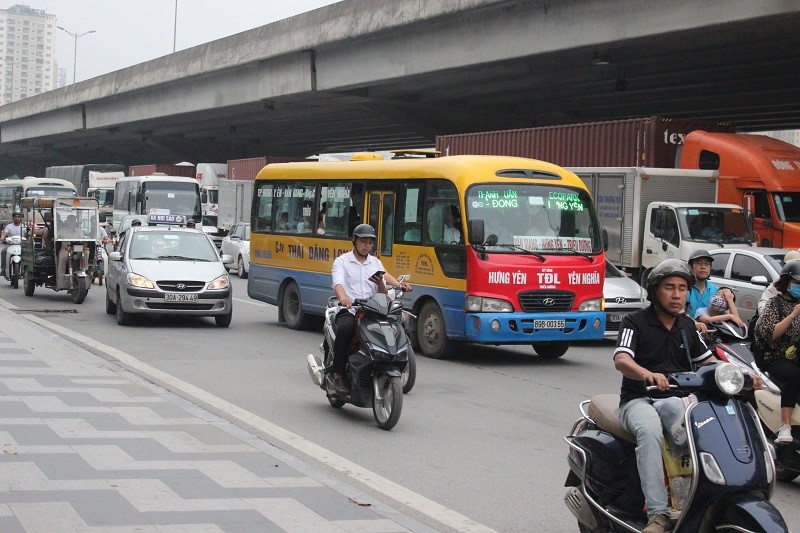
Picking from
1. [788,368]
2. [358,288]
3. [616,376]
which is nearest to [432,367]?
[616,376]

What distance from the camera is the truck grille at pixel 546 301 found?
15.0m

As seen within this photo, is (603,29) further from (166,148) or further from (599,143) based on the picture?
(166,148)

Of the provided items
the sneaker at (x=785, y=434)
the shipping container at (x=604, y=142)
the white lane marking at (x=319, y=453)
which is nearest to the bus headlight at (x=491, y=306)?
the white lane marking at (x=319, y=453)

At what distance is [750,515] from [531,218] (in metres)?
10.7

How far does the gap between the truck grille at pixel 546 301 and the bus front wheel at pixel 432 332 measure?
116 cm

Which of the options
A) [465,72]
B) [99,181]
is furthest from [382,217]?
[99,181]

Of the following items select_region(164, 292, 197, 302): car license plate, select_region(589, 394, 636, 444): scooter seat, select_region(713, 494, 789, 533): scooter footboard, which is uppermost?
select_region(589, 394, 636, 444): scooter seat

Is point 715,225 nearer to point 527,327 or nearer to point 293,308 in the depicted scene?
point 527,327

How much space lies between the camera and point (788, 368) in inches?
318

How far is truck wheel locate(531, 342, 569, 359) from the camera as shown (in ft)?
52.1

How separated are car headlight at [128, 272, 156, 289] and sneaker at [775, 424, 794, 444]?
40.2ft

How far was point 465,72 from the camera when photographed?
105ft

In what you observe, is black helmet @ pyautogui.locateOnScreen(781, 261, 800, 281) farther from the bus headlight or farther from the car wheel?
the car wheel

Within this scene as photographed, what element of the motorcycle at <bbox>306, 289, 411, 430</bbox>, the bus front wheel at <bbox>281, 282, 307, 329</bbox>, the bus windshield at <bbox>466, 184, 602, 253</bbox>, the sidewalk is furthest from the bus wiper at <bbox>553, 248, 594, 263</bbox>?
the sidewalk
